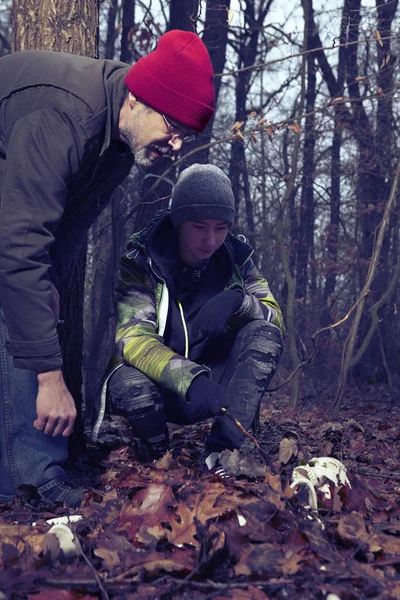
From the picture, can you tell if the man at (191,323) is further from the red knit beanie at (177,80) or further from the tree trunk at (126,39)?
the tree trunk at (126,39)

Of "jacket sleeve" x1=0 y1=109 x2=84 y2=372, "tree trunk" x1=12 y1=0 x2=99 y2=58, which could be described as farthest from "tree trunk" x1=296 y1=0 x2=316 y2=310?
"jacket sleeve" x1=0 y1=109 x2=84 y2=372

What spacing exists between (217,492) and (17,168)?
149 cm

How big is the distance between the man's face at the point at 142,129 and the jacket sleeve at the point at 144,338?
1.04 metres

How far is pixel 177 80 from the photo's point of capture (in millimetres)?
2947

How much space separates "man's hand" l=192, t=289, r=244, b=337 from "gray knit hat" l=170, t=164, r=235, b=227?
1.54ft

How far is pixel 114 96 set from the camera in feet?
9.40

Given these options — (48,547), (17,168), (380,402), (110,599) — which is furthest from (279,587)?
(380,402)

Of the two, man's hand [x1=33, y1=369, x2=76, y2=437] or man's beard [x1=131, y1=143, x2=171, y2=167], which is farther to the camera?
man's beard [x1=131, y1=143, x2=171, y2=167]

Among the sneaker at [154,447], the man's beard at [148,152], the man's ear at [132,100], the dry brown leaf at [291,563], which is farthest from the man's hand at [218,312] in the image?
the dry brown leaf at [291,563]

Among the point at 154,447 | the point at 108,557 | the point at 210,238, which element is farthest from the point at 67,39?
the point at 108,557

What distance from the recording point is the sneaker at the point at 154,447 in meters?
3.78

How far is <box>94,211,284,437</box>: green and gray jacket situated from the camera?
12.2 ft

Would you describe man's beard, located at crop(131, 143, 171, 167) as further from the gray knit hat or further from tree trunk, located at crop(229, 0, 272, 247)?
tree trunk, located at crop(229, 0, 272, 247)

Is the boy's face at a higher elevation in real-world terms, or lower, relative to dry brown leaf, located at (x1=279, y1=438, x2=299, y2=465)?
higher
